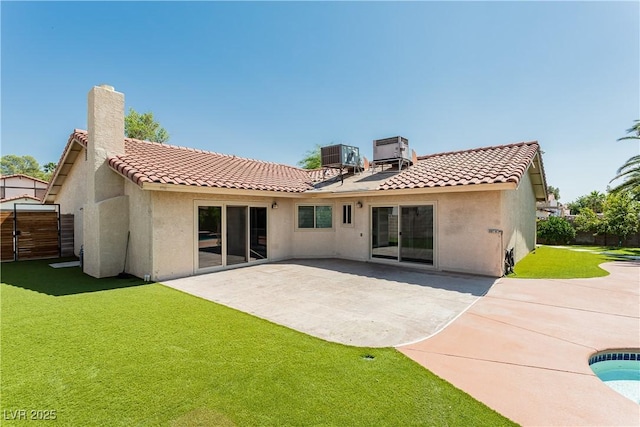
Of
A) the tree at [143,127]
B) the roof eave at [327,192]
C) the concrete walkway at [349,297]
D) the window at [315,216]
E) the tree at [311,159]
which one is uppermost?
the tree at [143,127]

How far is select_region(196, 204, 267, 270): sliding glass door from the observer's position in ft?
36.1

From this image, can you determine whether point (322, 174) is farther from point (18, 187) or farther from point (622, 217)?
point (18, 187)

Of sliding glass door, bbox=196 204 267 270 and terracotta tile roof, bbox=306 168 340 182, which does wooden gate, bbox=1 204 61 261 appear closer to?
sliding glass door, bbox=196 204 267 270

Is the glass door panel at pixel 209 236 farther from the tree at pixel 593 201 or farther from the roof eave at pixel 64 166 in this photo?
the tree at pixel 593 201

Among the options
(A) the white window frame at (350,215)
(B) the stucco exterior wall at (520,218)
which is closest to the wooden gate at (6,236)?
(A) the white window frame at (350,215)

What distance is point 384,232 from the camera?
13.4 meters

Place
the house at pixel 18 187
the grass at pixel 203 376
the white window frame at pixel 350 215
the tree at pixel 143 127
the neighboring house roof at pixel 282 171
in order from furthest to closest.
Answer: the tree at pixel 143 127
the house at pixel 18 187
the white window frame at pixel 350 215
the neighboring house roof at pixel 282 171
the grass at pixel 203 376

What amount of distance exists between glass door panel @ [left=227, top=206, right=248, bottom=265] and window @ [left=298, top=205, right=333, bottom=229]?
3250 mm

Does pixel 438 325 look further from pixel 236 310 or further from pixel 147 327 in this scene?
pixel 147 327

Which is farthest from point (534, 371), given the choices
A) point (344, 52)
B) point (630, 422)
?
point (344, 52)

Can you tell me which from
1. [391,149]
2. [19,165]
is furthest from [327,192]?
[19,165]

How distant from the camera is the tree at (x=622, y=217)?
21.5 meters

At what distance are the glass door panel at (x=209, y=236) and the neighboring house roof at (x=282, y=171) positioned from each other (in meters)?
1.26

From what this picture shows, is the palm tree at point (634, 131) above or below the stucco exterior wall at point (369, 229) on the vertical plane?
above
